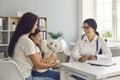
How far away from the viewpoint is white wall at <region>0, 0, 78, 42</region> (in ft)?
13.9

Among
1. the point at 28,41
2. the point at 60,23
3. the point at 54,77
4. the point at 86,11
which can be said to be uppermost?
the point at 86,11

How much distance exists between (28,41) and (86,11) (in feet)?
10.8

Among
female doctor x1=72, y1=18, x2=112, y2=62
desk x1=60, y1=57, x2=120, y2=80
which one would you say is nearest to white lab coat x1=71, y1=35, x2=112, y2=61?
female doctor x1=72, y1=18, x2=112, y2=62

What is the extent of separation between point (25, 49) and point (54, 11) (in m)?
2.93

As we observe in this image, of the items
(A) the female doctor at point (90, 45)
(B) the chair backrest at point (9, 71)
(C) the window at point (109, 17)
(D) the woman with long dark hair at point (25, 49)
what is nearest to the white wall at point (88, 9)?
(C) the window at point (109, 17)

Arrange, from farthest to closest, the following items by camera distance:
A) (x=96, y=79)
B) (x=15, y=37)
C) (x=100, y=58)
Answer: (x=100, y=58) → (x=15, y=37) → (x=96, y=79)

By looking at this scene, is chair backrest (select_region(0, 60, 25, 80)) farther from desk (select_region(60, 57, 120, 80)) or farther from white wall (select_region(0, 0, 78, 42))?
white wall (select_region(0, 0, 78, 42))

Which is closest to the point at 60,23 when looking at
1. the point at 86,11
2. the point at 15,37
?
the point at 86,11

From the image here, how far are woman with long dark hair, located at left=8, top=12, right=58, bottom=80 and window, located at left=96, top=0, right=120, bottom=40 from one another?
9.46 feet

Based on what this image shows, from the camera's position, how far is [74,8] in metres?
5.01

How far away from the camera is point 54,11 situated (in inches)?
186

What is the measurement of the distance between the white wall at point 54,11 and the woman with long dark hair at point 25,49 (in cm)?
233

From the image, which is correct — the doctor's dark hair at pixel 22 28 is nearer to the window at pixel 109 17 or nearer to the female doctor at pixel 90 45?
the female doctor at pixel 90 45

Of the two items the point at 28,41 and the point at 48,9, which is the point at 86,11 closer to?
the point at 48,9
